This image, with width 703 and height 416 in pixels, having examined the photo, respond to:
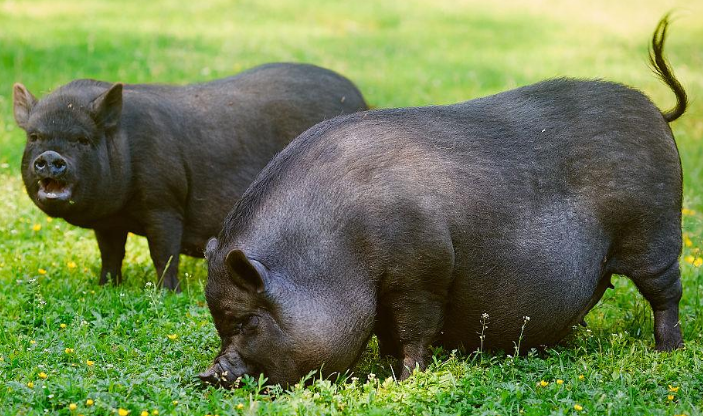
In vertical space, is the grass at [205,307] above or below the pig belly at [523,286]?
below

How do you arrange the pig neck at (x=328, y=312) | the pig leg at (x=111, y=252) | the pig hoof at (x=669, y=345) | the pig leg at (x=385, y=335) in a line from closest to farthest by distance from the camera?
1. the pig neck at (x=328, y=312)
2. the pig leg at (x=385, y=335)
3. the pig hoof at (x=669, y=345)
4. the pig leg at (x=111, y=252)

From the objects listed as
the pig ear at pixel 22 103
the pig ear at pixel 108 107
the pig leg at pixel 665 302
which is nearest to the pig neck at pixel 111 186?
the pig ear at pixel 108 107

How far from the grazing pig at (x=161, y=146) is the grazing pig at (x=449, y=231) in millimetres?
2205

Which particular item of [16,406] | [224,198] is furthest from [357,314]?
[224,198]

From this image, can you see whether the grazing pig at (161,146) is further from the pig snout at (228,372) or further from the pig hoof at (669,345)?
the pig hoof at (669,345)

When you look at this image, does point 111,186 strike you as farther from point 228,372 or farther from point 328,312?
point 328,312

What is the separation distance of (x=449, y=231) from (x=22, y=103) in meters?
3.72

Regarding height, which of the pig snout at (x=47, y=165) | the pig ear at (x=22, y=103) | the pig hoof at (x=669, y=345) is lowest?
the pig hoof at (x=669, y=345)

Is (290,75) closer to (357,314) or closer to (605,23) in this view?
(357,314)

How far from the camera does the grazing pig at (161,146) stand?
7156mm

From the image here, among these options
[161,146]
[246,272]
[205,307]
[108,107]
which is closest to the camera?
[246,272]

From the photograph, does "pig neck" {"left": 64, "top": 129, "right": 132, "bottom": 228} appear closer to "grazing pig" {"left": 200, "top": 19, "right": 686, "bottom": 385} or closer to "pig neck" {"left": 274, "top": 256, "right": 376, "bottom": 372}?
"grazing pig" {"left": 200, "top": 19, "right": 686, "bottom": 385}

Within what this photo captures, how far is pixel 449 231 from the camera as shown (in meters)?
5.32

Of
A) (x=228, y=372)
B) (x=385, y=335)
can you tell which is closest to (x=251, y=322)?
(x=228, y=372)
